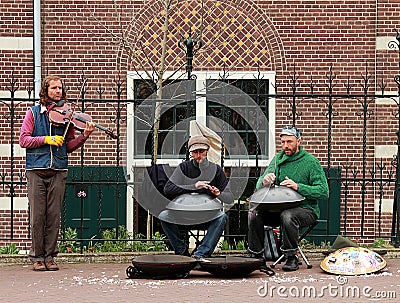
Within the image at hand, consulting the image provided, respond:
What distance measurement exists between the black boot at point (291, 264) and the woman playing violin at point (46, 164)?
220 cm

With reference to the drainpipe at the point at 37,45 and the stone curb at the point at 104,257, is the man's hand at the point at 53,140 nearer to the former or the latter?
the stone curb at the point at 104,257

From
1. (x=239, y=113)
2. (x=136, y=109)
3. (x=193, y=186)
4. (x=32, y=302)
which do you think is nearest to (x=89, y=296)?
(x=32, y=302)

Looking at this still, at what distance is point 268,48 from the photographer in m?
13.8

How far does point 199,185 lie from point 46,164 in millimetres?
1452

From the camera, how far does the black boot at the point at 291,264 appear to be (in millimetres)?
8820

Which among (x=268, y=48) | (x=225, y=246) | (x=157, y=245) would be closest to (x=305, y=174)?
(x=225, y=246)

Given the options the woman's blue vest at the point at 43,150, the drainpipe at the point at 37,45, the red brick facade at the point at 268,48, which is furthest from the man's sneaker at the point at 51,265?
the drainpipe at the point at 37,45

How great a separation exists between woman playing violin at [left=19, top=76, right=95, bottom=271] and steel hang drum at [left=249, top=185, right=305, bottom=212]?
1.71 metres

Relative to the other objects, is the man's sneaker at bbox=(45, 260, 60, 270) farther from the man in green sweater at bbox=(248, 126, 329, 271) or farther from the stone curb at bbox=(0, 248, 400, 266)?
the man in green sweater at bbox=(248, 126, 329, 271)

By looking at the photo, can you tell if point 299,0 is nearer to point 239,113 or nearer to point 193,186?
point 239,113

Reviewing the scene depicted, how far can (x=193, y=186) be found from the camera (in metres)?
8.93

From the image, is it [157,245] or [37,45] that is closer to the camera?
[157,245]

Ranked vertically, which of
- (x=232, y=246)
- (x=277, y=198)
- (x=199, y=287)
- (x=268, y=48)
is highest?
(x=268, y=48)

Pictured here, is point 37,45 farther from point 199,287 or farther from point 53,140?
point 199,287
